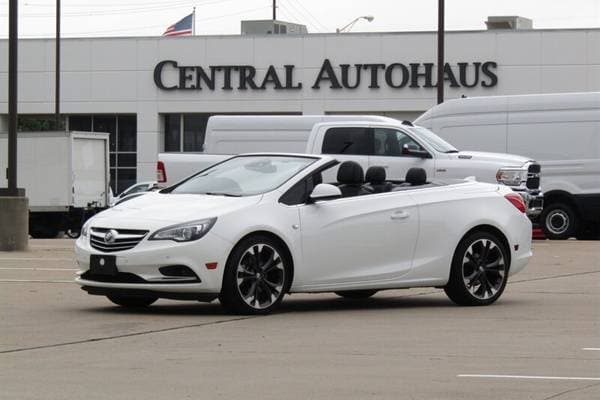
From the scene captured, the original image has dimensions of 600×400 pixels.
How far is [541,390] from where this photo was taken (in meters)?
7.86

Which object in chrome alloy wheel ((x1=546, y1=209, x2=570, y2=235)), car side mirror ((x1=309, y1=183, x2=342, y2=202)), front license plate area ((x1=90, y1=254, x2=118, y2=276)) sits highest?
car side mirror ((x1=309, y1=183, x2=342, y2=202))

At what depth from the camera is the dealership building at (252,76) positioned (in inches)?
1871

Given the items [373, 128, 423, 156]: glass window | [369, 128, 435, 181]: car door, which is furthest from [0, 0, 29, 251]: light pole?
[373, 128, 423, 156]: glass window

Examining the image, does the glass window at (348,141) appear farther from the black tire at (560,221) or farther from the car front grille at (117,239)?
the car front grille at (117,239)

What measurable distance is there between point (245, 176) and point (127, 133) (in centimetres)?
3921

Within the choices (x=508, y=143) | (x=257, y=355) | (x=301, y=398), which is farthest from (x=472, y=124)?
(x=301, y=398)

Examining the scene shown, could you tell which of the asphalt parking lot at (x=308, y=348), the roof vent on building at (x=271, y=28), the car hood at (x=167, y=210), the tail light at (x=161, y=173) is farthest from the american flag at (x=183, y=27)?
the car hood at (x=167, y=210)

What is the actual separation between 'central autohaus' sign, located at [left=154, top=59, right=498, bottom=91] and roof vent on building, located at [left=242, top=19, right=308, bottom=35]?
2.77 m

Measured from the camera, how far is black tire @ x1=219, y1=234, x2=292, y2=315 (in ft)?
38.0

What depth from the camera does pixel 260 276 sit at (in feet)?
38.4

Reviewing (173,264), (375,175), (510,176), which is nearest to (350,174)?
(375,175)

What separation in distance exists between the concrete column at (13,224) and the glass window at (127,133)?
2912 cm

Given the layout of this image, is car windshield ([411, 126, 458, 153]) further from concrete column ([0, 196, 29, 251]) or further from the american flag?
the american flag

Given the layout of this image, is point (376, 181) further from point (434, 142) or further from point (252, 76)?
point (252, 76)
